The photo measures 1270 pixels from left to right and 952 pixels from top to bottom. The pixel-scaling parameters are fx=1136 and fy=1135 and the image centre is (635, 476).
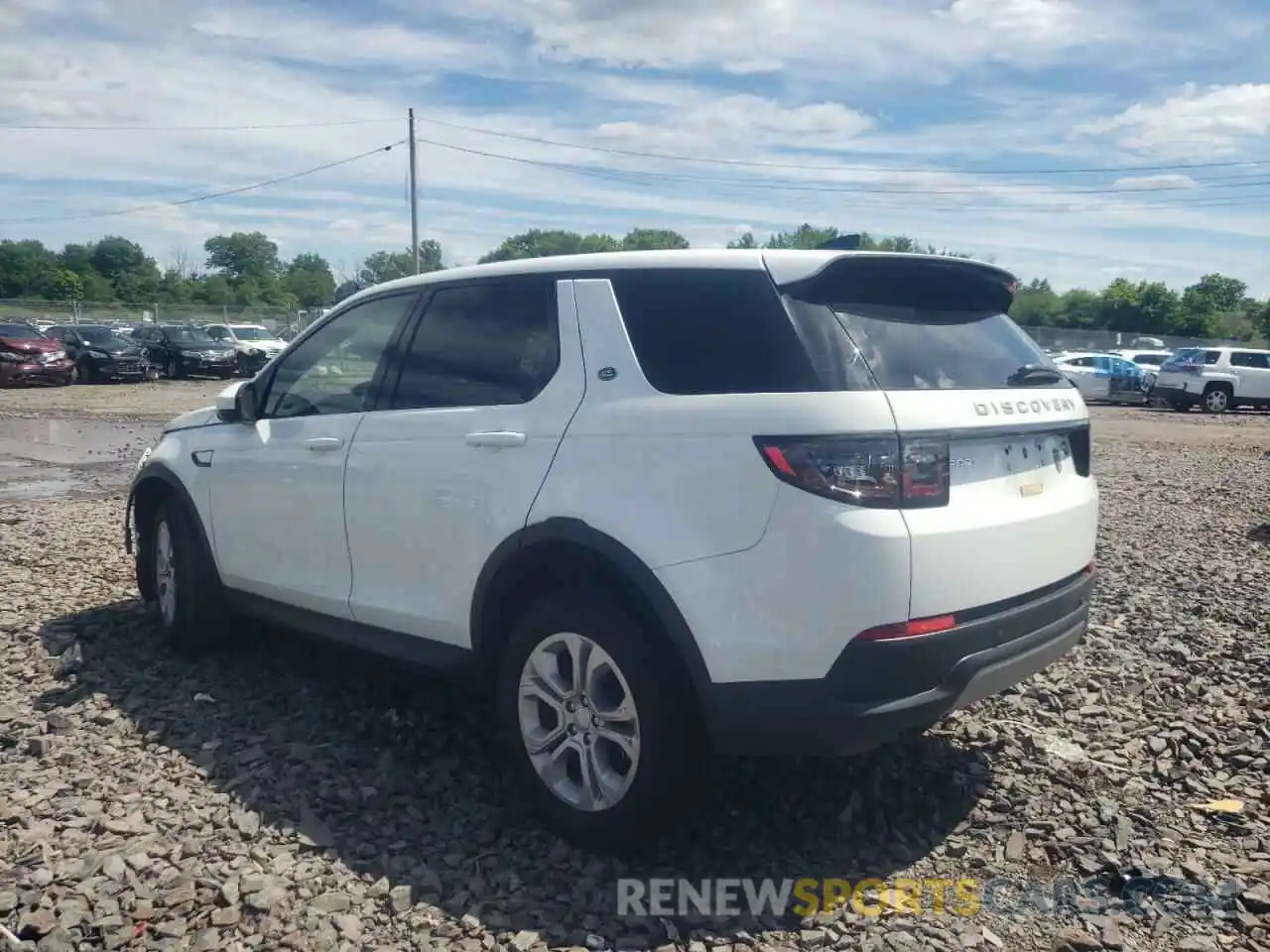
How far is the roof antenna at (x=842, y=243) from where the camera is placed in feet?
12.5

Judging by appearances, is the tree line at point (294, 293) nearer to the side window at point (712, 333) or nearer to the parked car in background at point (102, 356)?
the parked car in background at point (102, 356)

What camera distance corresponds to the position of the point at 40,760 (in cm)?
427

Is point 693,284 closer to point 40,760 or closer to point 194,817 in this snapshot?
point 194,817

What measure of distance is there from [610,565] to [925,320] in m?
1.28

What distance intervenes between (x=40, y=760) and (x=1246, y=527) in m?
8.83

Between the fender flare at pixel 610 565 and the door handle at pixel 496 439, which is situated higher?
the door handle at pixel 496 439

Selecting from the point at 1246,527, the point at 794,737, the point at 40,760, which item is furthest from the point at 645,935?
the point at 1246,527

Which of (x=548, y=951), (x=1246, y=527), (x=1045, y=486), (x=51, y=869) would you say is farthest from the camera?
(x=1246, y=527)

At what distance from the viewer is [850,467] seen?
10.2ft

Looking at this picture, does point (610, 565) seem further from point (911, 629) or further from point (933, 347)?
point (933, 347)

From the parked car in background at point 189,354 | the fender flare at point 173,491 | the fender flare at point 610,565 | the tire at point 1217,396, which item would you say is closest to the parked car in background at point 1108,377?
the tire at point 1217,396

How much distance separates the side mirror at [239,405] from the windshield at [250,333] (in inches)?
1239

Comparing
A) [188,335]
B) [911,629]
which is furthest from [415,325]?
[188,335]

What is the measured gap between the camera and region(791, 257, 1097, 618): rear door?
320 centimetres
